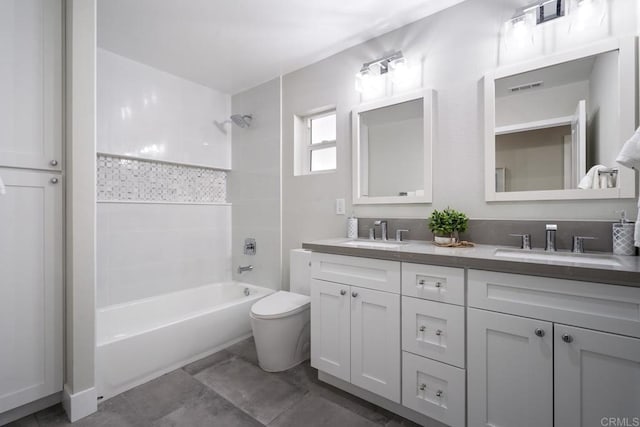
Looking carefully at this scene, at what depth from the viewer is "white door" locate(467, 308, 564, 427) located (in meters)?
1.06

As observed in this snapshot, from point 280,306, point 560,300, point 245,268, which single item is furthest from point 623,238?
point 245,268

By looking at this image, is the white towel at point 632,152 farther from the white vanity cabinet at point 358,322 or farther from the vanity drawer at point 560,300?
the white vanity cabinet at point 358,322

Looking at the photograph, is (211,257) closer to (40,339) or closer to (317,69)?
(40,339)

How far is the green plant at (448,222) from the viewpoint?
5.38 feet

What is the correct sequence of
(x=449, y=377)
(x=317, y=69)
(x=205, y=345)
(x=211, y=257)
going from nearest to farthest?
(x=449, y=377)
(x=205, y=345)
(x=317, y=69)
(x=211, y=257)

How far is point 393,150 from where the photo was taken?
6.60ft

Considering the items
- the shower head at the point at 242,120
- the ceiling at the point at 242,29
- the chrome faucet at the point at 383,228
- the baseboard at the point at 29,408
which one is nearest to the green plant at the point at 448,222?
the chrome faucet at the point at 383,228

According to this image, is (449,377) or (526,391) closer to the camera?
(526,391)

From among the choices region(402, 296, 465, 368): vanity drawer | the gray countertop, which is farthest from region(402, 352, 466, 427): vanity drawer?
the gray countertop

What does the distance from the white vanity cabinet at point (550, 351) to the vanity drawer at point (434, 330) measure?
0.05 m

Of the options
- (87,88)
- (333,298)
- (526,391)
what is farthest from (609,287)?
(87,88)

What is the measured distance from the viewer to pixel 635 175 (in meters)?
1.28

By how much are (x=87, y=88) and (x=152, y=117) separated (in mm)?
1019

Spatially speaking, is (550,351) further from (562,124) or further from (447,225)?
(562,124)
